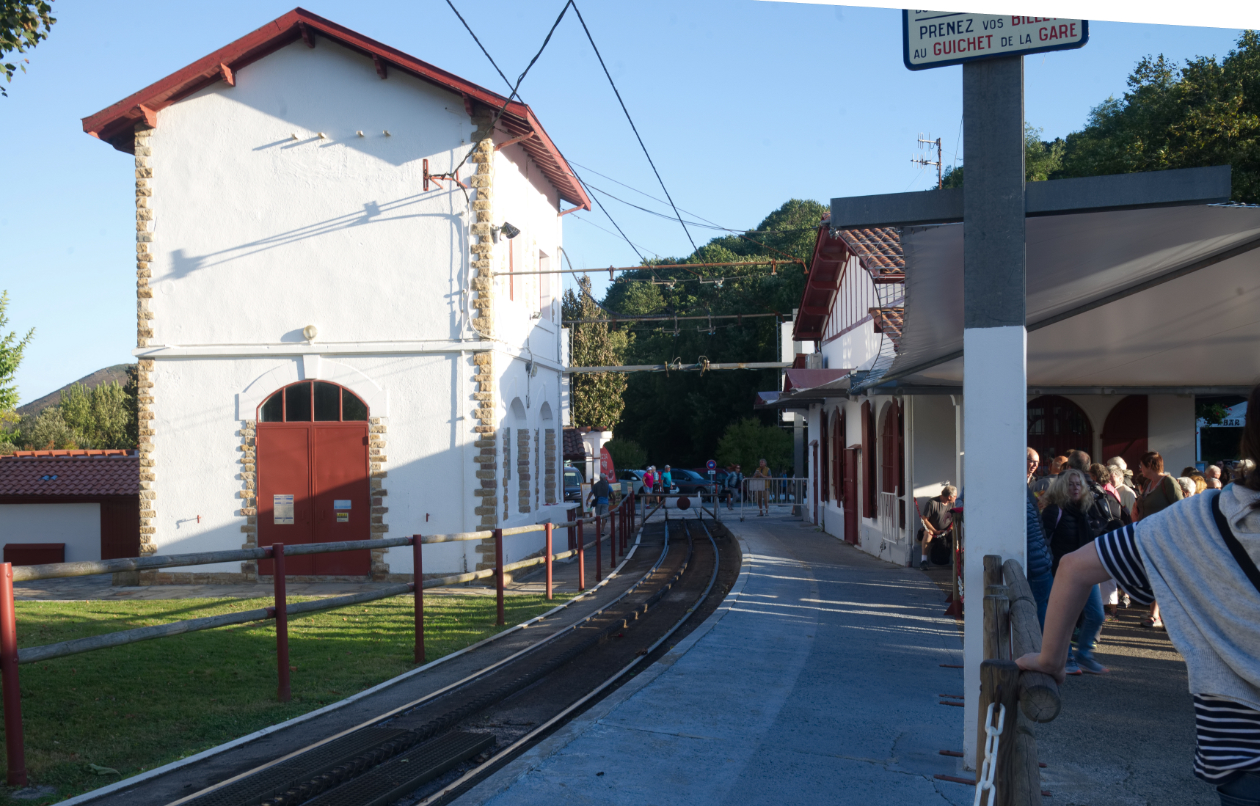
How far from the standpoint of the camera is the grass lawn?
5.60 metres

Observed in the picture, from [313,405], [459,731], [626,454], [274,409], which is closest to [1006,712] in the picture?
[459,731]

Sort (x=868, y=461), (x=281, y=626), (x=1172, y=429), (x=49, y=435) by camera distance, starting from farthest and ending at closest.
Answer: (x=49, y=435), (x=868, y=461), (x=1172, y=429), (x=281, y=626)

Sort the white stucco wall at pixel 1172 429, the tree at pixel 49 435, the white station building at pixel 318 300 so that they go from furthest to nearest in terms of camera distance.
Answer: the tree at pixel 49 435
the white station building at pixel 318 300
the white stucco wall at pixel 1172 429

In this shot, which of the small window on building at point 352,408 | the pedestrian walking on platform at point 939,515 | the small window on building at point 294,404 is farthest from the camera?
the small window on building at point 294,404

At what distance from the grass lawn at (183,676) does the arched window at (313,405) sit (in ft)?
14.3

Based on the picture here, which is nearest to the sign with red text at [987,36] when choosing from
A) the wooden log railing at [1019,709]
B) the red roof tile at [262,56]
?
the wooden log railing at [1019,709]

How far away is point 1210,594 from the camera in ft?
7.46

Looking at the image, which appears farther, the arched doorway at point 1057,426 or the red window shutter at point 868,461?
the red window shutter at point 868,461

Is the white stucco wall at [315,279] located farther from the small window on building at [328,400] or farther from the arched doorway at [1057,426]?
the arched doorway at [1057,426]

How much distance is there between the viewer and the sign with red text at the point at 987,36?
193 inches

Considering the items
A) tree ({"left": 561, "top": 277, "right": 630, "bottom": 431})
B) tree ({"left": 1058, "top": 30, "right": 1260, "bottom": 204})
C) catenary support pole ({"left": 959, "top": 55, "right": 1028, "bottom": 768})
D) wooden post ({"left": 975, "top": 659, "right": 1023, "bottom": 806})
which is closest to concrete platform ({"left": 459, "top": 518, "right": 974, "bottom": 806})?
catenary support pole ({"left": 959, "top": 55, "right": 1028, "bottom": 768})

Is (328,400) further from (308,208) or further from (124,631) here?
(124,631)

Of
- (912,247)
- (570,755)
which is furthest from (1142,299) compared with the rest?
(570,755)

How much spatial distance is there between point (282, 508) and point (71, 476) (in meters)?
7.80
